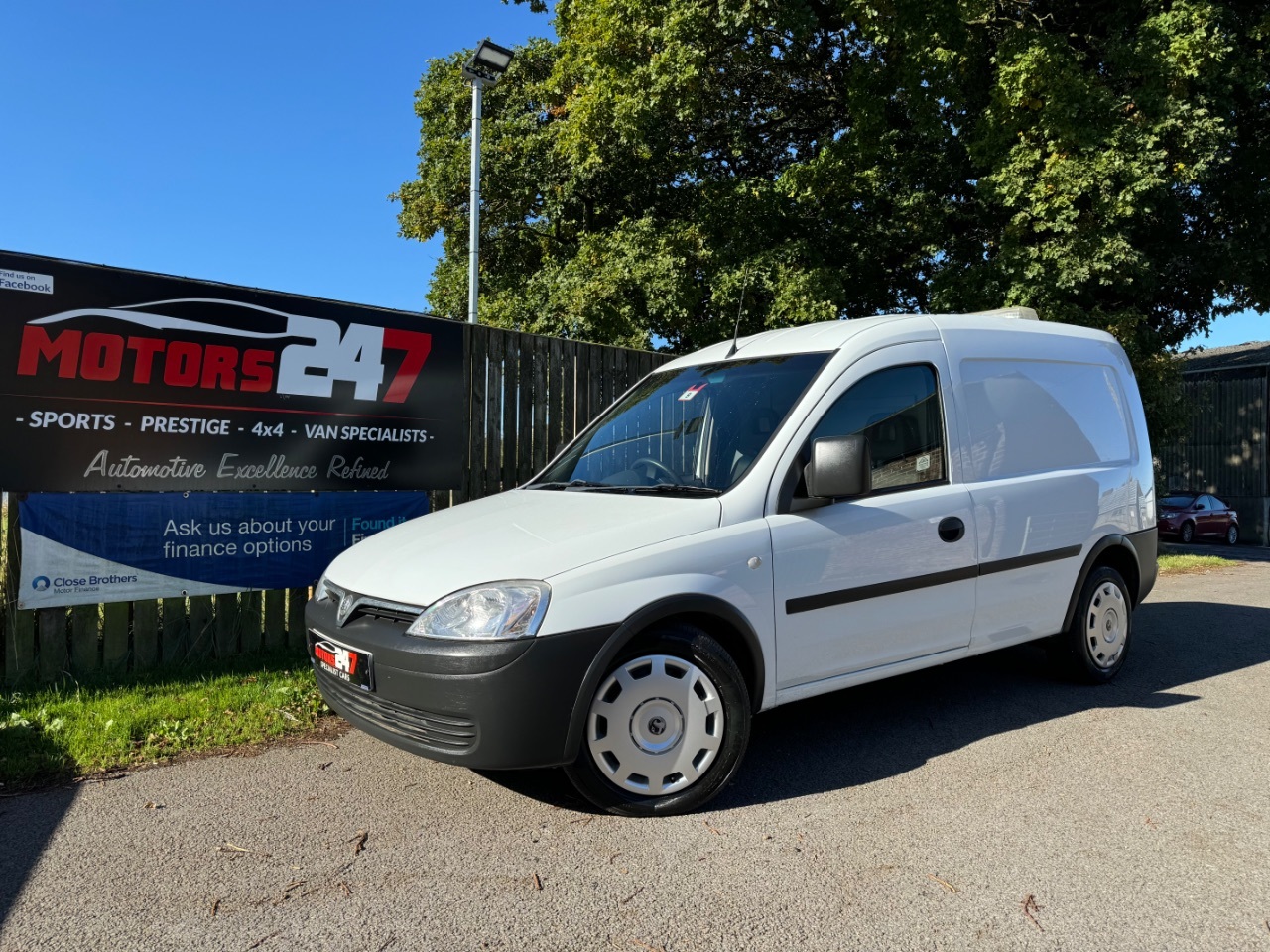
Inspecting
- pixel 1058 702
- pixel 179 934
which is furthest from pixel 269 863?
pixel 1058 702

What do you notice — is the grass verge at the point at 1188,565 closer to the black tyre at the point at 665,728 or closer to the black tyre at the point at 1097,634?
the black tyre at the point at 1097,634

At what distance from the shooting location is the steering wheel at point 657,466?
4180 mm

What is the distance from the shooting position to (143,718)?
4484 millimetres

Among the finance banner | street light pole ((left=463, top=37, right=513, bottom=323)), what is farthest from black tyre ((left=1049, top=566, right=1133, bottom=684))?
street light pole ((left=463, top=37, right=513, bottom=323))

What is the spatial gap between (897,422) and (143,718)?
13.1 feet

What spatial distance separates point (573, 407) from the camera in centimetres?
800

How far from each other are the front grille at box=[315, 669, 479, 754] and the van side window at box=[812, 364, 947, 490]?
6.58 feet

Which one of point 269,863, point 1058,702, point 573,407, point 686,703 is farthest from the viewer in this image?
point 573,407

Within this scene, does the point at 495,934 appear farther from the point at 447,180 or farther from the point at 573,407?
the point at 447,180

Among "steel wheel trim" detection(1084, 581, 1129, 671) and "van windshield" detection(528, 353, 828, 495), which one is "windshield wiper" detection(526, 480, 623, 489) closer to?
Answer: "van windshield" detection(528, 353, 828, 495)

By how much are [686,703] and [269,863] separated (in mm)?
1572

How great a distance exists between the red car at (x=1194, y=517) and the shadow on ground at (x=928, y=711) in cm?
2079

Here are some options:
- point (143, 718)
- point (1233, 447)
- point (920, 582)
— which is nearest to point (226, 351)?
point (143, 718)

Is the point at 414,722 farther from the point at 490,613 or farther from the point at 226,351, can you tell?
the point at 226,351
